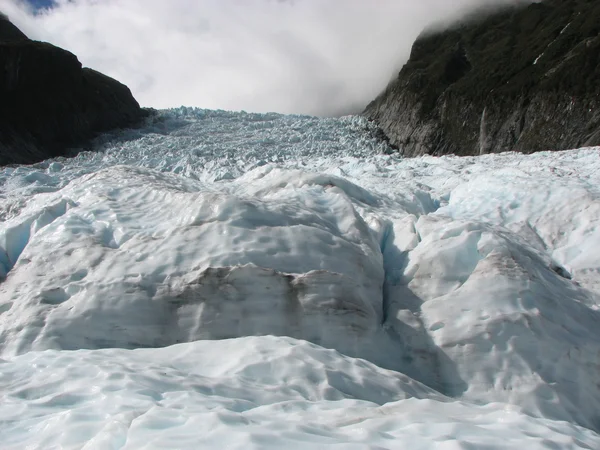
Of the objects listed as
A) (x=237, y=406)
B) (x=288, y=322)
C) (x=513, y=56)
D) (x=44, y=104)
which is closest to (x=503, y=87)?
(x=513, y=56)

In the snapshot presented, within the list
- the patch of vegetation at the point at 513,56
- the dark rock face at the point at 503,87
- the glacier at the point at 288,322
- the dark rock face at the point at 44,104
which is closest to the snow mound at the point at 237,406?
the glacier at the point at 288,322

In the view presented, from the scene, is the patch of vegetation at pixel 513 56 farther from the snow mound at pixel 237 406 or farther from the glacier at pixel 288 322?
the snow mound at pixel 237 406

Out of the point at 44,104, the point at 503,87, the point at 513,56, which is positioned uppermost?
the point at 513,56

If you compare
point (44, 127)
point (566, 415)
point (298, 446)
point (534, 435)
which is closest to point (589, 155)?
point (566, 415)

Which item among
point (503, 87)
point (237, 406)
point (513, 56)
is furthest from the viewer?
point (513, 56)

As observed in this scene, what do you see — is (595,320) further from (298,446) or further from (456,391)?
(298,446)

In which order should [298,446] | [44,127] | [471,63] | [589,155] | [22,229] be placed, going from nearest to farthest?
[298,446]
[22,229]
[589,155]
[44,127]
[471,63]

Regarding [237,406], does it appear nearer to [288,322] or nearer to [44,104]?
[288,322]
